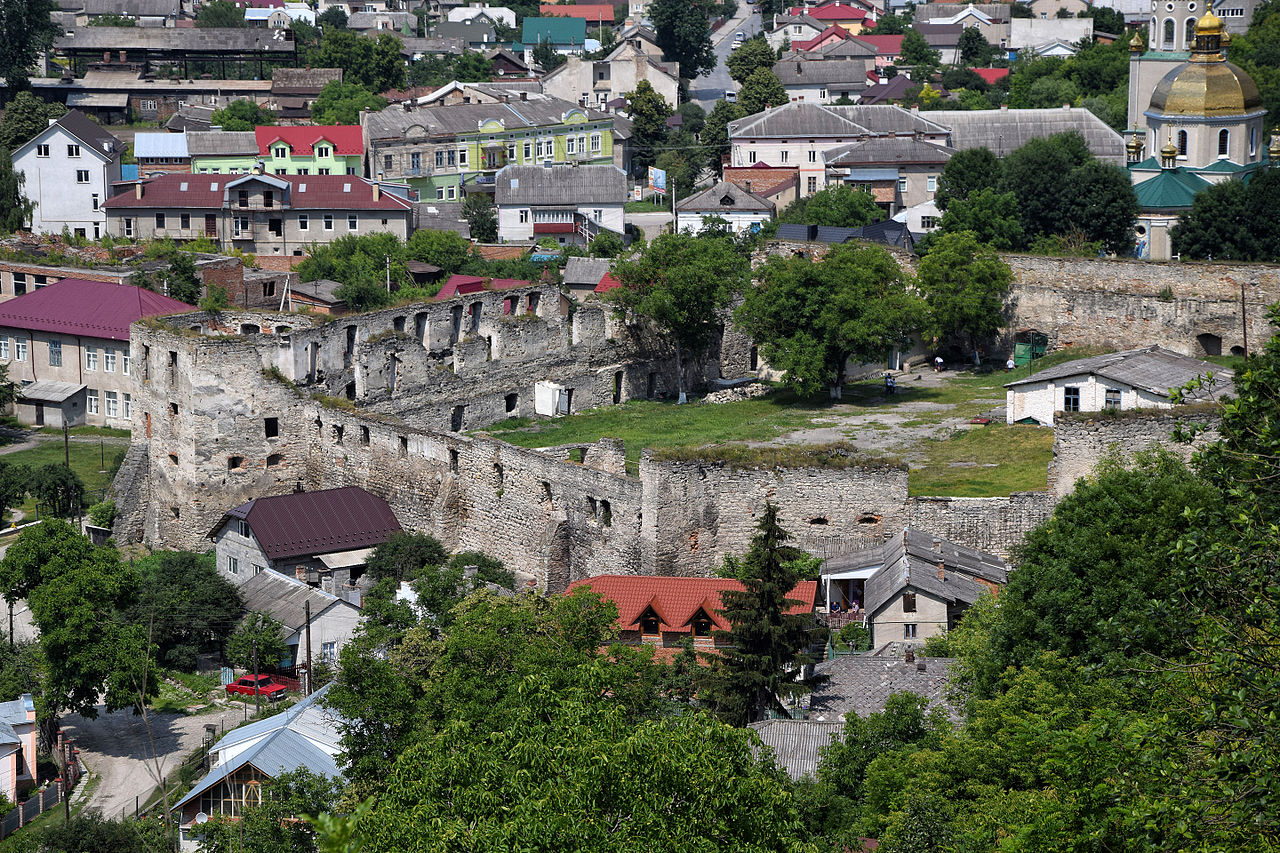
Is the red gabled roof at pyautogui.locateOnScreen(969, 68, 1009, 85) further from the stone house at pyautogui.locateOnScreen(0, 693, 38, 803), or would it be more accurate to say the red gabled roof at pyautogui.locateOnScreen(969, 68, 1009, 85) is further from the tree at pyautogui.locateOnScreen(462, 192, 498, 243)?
the stone house at pyautogui.locateOnScreen(0, 693, 38, 803)

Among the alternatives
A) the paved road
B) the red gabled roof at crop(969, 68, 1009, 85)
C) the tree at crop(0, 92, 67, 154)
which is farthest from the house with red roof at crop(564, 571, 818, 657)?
the red gabled roof at crop(969, 68, 1009, 85)

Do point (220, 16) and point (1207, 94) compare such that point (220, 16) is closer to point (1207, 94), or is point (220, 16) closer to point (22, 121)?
point (22, 121)

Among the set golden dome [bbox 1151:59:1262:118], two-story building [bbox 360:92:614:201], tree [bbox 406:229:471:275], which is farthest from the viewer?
two-story building [bbox 360:92:614:201]

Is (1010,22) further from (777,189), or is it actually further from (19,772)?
(19,772)

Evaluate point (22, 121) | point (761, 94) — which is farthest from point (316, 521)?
point (761, 94)

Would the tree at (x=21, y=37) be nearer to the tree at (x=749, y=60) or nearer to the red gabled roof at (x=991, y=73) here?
the tree at (x=749, y=60)
